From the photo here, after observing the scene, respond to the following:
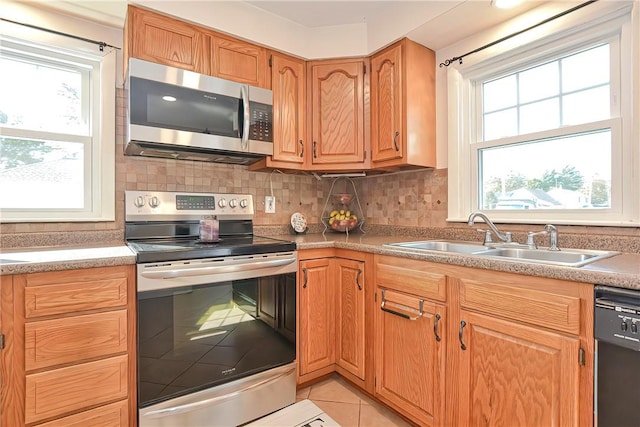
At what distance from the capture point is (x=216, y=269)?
1.55 metres

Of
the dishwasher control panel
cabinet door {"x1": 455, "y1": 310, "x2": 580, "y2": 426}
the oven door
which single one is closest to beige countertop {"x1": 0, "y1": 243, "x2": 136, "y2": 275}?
the oven door

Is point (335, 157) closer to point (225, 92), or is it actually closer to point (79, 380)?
point (225, 92)

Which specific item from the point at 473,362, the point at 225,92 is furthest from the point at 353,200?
the point at 473,362

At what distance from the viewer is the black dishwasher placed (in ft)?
3.01

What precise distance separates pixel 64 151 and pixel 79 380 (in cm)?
128

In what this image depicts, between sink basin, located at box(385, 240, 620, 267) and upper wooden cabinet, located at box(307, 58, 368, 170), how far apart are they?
74cm

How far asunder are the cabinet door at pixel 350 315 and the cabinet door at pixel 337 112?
0.77 metres

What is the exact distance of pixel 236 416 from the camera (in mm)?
1625

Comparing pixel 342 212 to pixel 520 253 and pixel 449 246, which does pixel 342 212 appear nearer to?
pixel 449 246

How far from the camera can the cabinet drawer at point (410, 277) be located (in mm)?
1456

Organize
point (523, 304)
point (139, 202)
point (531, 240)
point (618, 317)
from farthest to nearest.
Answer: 1. point (139, 202)
2. point (531, 240)
3. point (523, 304)
4. point (618, 317)

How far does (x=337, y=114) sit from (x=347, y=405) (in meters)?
1.84

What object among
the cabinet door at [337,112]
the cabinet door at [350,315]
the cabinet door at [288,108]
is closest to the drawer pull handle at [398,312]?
the cabinet door at [350,315]

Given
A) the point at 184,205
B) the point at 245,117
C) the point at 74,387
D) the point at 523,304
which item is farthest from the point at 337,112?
the point at 74,387
